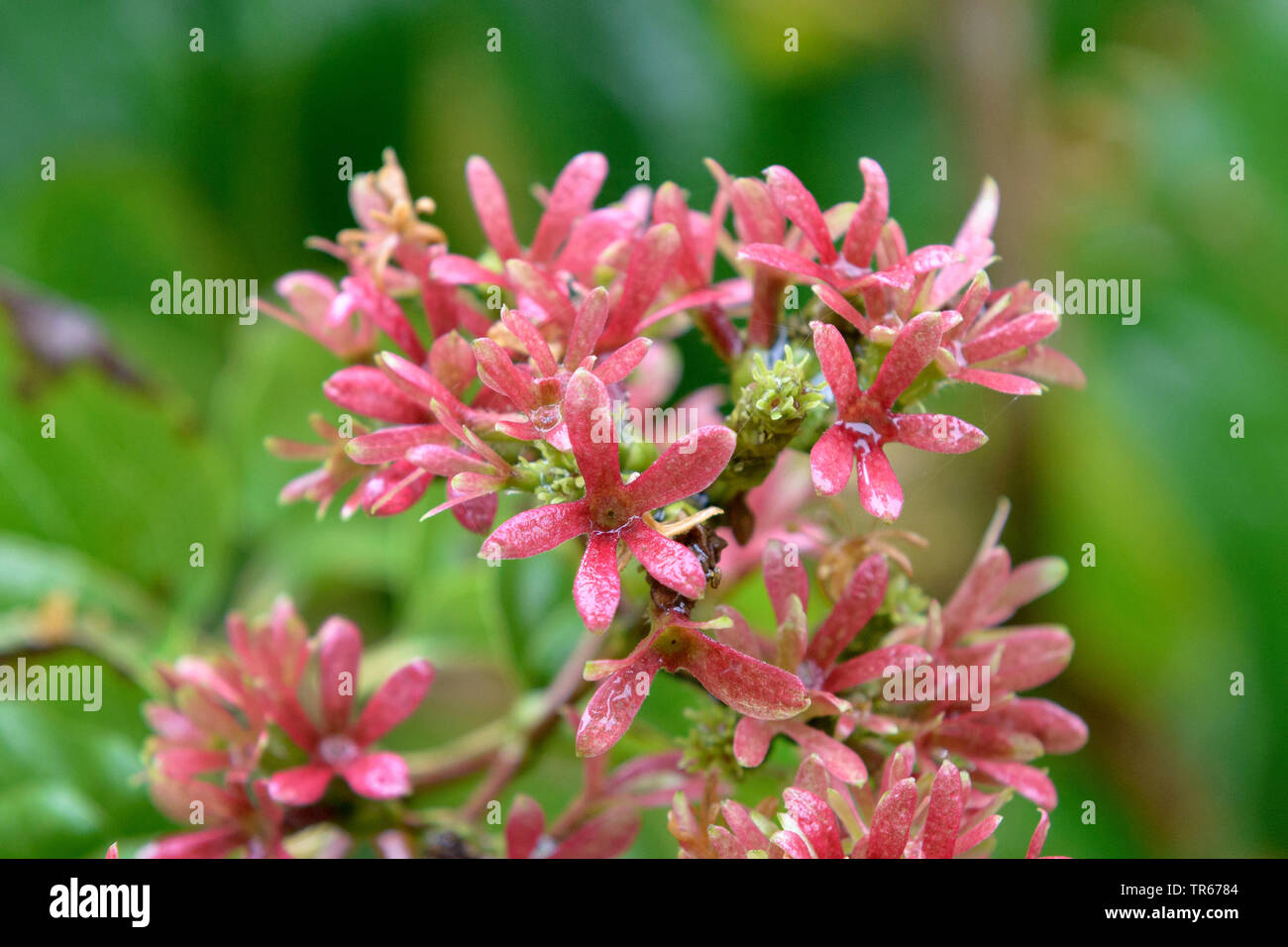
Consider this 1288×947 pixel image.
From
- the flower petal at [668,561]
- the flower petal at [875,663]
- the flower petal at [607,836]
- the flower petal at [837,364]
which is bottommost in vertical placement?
the flower petal at [607,836]

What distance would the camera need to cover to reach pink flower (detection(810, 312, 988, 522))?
61 centimetres

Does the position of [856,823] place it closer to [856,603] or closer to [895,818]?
[895,818]

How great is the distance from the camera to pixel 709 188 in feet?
4.15

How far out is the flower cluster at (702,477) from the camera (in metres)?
0.60

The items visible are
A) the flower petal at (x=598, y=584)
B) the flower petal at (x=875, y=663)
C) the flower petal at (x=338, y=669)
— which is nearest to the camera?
the flower petal at (x=598, y=584)

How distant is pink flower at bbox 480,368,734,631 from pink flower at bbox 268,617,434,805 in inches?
8.2

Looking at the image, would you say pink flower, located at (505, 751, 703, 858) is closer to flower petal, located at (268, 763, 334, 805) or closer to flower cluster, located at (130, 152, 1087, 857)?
flower cluster, located at (130, 152, 1087, 857)

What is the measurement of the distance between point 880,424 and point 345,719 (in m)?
0.42

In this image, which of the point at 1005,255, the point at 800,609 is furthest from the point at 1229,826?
the point at 800,609

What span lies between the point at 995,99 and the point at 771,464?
1406 millimetres

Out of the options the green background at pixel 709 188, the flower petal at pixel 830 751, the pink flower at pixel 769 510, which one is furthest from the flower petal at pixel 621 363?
the green background at pixel 709 188

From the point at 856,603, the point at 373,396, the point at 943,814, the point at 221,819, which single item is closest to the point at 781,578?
the point at 856,603

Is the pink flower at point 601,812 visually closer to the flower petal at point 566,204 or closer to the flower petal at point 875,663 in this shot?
the flower petal at point 875,663

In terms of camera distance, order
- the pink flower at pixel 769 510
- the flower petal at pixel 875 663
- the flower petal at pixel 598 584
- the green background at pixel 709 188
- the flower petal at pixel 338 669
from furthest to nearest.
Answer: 1. the green background at pixel 709 188
2. the pink flower at pixel 769 510
3. the flower petal at pixel 338 669
4. the flower petal at pixel 875 663
5. the flower petal at pixel 598 584
